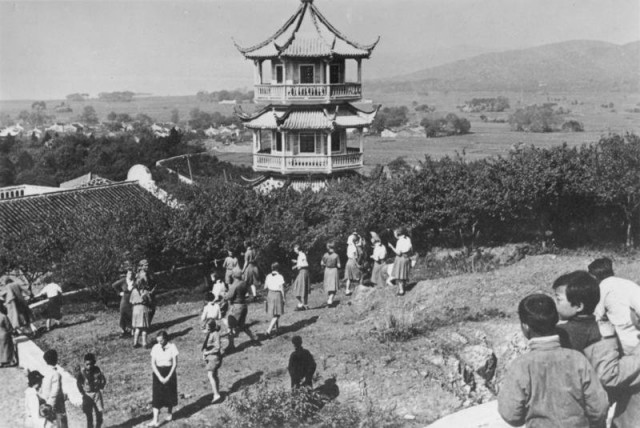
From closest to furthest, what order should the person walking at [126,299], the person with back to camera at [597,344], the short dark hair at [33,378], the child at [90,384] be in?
the person with back to camera at [597,344]
the short dark hair at [33,378]
the child at [90,384]
the person walking at [126,299]

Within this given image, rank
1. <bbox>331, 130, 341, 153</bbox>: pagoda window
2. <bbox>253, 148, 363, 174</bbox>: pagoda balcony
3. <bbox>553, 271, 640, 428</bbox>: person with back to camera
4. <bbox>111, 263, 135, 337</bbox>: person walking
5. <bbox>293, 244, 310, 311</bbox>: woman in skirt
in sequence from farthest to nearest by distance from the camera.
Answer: <bbox>331, 130, 341, 153</bbox>: pagoda window < <bbox>253, 148, 363, 174</bbox>: pagoda balcony < <bbox>293, 244, 310, 311</bbox>: woman in skirt < <bbox>111, 263, 135, 337</bbox>: person walking < <bbox>553, 271, 640, 428</bbox>: person with back to camera

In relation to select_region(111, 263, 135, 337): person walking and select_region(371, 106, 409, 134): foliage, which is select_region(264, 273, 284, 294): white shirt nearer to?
select_region(111, 263, 135, 337): person walking

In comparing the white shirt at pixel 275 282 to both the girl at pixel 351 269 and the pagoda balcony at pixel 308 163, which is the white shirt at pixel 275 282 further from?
the pagoda balcony at pixel 308 163

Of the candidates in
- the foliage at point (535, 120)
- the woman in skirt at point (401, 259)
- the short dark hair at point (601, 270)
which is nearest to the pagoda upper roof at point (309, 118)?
the woman in skirt at point (401, 259)

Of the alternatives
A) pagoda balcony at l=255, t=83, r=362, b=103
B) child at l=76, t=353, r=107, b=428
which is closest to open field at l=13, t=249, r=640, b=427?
child at l=76, t=353, r=107, b=428

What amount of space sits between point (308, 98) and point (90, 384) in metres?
22.2

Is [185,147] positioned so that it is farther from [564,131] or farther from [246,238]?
[564,131]

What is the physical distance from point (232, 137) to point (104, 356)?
108m

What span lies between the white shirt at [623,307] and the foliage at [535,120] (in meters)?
110

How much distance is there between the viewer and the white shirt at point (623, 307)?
6578 millimetres

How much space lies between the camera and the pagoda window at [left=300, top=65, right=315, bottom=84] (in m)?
32.1

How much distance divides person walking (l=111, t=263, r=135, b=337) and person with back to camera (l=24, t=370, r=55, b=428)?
222 inches

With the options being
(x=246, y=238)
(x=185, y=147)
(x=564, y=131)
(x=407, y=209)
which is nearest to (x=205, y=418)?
(x=246, y=238)

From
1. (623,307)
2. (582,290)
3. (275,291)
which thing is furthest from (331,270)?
(582,290)
